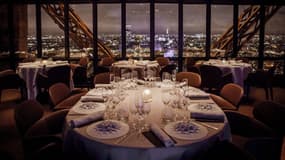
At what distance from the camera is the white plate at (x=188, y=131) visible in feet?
6.95

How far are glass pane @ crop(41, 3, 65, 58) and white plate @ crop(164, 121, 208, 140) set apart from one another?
6.96 meters

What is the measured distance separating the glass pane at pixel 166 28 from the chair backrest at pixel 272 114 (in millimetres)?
5922

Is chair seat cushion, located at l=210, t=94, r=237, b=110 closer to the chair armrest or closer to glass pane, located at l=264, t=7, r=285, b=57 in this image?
the chair armrest

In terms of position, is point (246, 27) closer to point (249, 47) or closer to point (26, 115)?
point (249, 47)

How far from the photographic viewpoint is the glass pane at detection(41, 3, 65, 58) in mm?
8594

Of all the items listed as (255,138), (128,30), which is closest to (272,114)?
(255,138)

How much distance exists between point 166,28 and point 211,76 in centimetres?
296

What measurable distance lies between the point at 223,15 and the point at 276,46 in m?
1.73

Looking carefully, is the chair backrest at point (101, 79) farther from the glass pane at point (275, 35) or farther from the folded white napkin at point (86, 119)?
the glass pane at point (275, 35)

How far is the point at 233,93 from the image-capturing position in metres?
3.64

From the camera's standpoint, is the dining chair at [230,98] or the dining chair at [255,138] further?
the dining chair at [230,98]

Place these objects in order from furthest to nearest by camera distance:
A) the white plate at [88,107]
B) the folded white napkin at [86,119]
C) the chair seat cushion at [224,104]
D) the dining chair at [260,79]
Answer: the dining chair at [260,79], the chair seat cushion at [224,104], the white plate at [88,107], the folded white napkin at [86,119]

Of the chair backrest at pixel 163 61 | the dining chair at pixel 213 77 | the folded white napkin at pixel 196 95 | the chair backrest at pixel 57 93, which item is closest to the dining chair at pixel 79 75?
the chair backrest at pixel 163 61

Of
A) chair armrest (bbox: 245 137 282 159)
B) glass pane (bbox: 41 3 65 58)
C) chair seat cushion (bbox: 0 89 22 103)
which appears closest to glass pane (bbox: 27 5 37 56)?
glass pane (bbox: 41 3 65 58)
